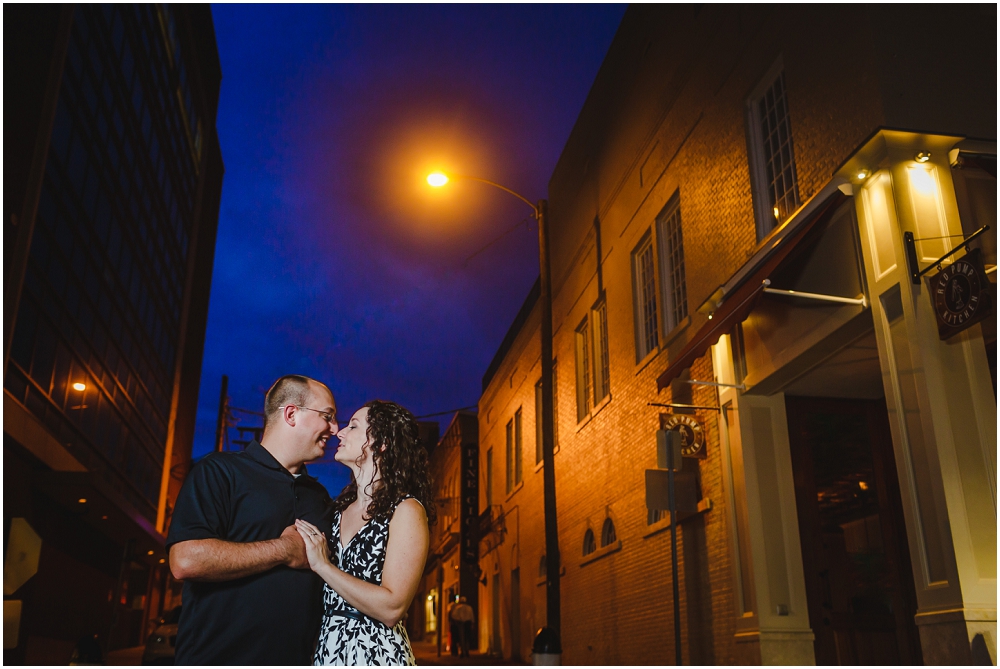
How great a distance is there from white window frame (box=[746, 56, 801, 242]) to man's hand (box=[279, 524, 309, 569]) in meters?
7.94

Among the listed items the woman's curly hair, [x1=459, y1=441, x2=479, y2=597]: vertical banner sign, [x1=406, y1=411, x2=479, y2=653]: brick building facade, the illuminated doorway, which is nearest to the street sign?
the woman's curly hair

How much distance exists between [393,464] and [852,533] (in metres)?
8.27

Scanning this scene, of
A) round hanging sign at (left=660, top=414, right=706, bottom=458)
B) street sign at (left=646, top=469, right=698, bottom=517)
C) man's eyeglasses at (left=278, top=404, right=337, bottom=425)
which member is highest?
round hanging sign at (left=660, top=414, right=706, bottom=458)

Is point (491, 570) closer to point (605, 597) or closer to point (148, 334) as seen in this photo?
point (605, 597)

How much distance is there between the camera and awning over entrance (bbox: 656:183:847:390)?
27.1 ft

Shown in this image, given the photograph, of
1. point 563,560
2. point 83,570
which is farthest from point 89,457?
point 563,560

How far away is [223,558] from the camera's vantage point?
3.14 metres

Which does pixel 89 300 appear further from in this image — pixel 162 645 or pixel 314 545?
pixel 314 545

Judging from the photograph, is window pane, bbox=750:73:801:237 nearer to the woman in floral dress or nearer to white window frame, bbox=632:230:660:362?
white window frame, bbox=632:230:660:362

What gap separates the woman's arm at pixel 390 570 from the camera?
3242mm

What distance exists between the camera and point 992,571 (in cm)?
650

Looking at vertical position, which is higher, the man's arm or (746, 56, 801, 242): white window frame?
(746, 56, 801, 242): white window frame

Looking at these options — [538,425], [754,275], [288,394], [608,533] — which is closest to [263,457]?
[288,394]

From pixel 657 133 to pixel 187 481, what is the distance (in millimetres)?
12523
